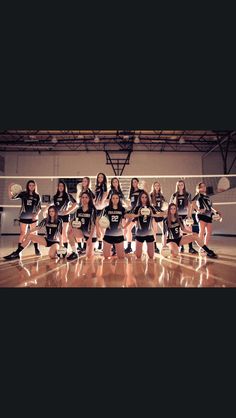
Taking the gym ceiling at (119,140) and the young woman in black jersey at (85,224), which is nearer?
the young woman in black jersey at (85,224)

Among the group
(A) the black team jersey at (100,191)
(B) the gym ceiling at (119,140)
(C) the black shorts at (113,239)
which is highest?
(B) the gym ceiling at (119,140)

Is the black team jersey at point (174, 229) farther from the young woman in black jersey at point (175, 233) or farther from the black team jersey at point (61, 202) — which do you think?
the black team jersey at point (61, 202)

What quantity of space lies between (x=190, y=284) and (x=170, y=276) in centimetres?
47

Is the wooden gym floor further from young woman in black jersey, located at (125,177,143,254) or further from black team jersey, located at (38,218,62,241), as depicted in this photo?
young woman in black jersey, located at (125,177,143,254)

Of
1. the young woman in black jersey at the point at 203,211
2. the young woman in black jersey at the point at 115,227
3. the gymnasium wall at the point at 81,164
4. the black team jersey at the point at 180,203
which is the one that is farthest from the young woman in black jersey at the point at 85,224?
the gymnasium wall at the point at 81,164

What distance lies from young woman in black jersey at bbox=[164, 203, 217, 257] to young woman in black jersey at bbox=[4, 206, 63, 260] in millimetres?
2360

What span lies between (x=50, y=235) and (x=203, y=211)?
346cm

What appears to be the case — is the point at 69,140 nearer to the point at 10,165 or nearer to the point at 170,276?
the point at 10,165

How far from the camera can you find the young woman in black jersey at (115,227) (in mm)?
5004

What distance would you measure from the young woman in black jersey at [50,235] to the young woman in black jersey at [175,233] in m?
2.36

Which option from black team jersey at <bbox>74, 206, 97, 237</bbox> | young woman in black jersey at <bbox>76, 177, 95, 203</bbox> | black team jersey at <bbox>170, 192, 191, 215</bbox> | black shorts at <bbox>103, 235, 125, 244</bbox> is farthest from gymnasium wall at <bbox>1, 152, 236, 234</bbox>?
black shorts at <bbox>103, 235, 125, 244</bbox>

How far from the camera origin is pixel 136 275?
343 cm

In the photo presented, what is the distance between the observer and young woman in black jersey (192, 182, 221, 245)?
5.63m

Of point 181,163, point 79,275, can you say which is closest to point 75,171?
point 181,163
